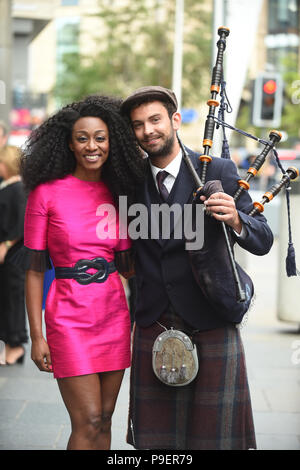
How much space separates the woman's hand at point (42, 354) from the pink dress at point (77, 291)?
1.0 inches

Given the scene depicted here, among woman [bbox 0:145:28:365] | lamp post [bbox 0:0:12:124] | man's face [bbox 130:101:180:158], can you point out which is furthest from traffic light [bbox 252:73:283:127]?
man's face [bbox 130:101:180:158]

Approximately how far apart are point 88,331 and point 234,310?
624 millimetres

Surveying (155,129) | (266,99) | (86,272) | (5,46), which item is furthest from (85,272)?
(266,99)

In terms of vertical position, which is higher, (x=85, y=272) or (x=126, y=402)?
(x=85, y=272)

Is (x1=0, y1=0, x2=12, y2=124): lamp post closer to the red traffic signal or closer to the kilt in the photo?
the red traffic signal

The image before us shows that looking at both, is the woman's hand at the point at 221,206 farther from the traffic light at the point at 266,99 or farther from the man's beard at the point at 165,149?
the traffic light at the point at 266,99

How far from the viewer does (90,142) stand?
135 inches

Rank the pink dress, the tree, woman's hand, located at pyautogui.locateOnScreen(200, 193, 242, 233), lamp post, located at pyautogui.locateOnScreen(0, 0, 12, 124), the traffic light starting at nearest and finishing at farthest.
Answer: woman's hand, located at pyautogui.locateOnScreen(200, 193, 242, 233) → the pink dress → lamp post, located at pyautogui.locateOnScreen(0, 0, 12, 124) → the traffic light → the tree

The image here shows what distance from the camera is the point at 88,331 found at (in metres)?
3.40

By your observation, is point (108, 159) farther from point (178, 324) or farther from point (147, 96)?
point (178, 324)

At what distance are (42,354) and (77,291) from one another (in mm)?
302

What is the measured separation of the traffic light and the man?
1021 cm

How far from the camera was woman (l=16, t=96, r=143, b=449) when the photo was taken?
3.36 m
